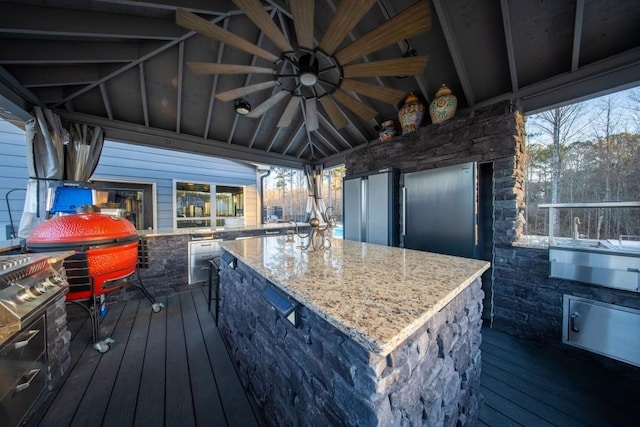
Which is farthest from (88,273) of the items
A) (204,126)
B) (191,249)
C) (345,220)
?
(345,220)

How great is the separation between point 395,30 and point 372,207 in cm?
241

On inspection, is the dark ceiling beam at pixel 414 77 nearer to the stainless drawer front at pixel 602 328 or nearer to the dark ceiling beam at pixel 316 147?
the dark ceiling beam at pixel 316 147

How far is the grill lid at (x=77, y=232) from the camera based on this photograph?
6.07ft

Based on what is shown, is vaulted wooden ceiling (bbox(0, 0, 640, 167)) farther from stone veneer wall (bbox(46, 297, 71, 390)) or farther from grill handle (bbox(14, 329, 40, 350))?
grill handle (bbox(14, 329, 40, 350))

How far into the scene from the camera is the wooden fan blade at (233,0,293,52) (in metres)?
1.41

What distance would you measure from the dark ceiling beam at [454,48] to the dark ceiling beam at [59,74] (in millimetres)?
3866

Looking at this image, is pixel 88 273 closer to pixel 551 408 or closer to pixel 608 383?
pixel 551 408

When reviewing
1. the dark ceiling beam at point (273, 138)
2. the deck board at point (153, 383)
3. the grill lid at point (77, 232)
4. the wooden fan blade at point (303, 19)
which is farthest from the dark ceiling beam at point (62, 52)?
the deck board at point (153, 383)

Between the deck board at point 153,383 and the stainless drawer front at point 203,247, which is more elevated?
the stainless drawer front at point 203,247

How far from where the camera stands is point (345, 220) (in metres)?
4.09

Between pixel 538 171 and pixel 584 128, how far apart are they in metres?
0.67

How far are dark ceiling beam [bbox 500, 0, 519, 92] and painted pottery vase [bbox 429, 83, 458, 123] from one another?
55 cm

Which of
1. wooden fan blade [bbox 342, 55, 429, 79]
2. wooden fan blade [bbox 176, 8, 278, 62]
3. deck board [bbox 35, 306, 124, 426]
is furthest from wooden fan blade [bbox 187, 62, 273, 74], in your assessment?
deck board [bbox 35, 306, 124, 426]

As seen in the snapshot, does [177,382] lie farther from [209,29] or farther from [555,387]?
[555,387]
